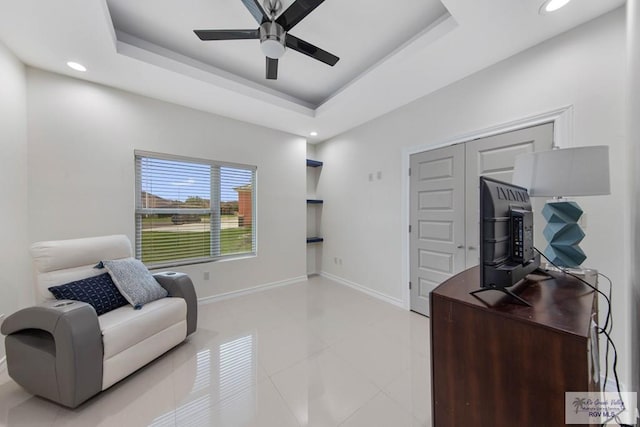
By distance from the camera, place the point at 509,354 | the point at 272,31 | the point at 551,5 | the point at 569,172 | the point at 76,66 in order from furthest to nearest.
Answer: the point at 76,66 < the point at 272,31 < the point at 551,5 < the point at 569,172 < the point at 509,354

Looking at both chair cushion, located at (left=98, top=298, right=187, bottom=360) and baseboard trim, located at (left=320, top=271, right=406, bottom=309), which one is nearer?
chair cushion, located at (left=98, top=298, right=187, bottom=360)

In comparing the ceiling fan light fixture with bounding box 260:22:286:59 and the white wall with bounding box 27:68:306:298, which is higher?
the ceiling fan light fixture with bounding box 260:22:286:59

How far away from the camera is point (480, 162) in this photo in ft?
7.79

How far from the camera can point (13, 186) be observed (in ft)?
6.72

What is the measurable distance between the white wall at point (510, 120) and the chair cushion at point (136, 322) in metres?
2.59

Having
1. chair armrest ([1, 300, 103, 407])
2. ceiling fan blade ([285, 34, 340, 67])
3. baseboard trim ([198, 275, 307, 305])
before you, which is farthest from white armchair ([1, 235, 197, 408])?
ceiling fan blade ([285, 34, 340, 67])

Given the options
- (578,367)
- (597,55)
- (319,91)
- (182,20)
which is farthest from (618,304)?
(182,20)

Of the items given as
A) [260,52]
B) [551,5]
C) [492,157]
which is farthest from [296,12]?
[492,157]

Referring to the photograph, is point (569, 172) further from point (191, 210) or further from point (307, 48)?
point (191, 210)

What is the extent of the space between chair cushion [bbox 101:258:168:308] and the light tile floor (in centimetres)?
55

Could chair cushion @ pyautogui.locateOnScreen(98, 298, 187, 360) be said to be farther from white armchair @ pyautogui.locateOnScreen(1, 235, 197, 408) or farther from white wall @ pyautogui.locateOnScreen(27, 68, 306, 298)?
white wall @ pyautogui.locateOnScreen(27, 68, 306, 298)

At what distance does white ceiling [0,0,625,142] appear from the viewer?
1.71 metres

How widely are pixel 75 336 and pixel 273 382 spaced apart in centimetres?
132

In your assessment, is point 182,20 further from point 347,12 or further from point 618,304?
point 618,304
